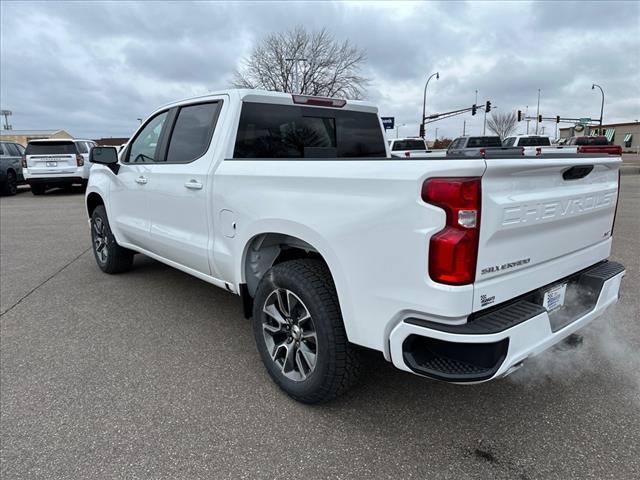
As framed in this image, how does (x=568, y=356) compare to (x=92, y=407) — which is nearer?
(x=92, y=407)

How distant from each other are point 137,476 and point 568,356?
114 inches

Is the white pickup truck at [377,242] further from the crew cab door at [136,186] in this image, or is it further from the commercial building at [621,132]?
the commercial building at [621,132]

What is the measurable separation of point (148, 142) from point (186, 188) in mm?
1204

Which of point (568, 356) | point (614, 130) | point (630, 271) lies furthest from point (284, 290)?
point (614, 130)

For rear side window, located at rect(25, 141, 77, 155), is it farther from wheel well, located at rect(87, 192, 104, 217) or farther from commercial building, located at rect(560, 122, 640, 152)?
commercial building, located at rect(560, 122, 640, 152)

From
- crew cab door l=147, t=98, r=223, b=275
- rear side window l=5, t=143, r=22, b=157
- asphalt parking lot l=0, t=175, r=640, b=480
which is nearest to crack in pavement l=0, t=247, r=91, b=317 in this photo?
asphalt parking lot l=0, t=175, r=640, b=480

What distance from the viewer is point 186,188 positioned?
3572 mm

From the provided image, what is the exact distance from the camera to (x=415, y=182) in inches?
77.1

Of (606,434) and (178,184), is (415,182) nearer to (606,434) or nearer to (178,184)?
(606,434)

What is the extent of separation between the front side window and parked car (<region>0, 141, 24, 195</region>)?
48.1 ft

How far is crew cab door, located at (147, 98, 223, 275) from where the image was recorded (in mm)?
3434

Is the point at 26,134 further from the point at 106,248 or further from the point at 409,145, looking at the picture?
the point at 106,248

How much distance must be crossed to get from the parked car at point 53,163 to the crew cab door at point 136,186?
480 inches

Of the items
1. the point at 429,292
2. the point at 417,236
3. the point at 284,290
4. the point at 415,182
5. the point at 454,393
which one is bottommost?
the point at 454,393
